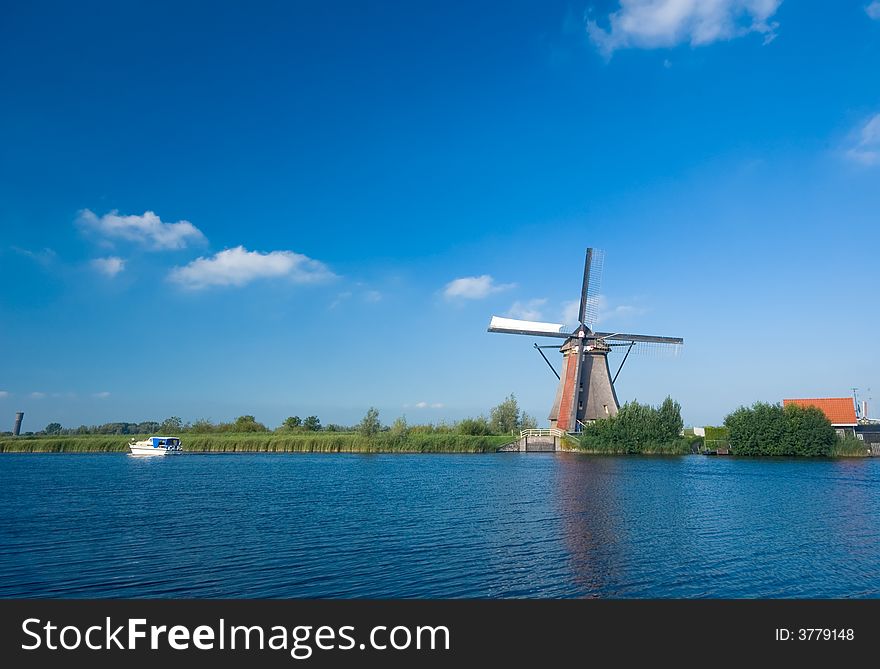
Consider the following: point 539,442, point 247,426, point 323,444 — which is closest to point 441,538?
point 539,442

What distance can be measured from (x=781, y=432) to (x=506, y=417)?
35835 mm

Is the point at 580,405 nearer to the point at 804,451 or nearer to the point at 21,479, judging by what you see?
the point at 804,451

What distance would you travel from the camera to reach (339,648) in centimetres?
791

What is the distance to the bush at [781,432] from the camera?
49000mm

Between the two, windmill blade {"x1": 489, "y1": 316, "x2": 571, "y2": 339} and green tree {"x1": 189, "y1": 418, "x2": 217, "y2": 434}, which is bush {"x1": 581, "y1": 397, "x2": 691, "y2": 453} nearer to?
windmill blade {"x1": 489, "y1": 316, "x2": 571, "y2": 339}

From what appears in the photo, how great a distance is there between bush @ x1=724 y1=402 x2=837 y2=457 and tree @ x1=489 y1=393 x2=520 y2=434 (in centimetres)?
3177

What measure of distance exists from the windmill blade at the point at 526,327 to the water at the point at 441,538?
29.2m

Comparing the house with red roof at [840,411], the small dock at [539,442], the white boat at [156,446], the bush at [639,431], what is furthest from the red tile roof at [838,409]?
the white boat at [156,446]

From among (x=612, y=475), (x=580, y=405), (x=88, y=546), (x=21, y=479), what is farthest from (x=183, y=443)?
(x=88, y=546)

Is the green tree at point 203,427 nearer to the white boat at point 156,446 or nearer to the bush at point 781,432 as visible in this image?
the white boat at point 156,446

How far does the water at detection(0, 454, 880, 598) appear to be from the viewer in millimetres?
11234

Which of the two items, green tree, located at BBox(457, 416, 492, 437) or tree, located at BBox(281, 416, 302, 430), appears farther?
tree, located at BBox(281, 416, 302, 430)

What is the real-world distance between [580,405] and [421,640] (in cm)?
5076

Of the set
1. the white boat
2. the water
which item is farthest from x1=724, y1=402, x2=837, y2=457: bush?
the white boat
